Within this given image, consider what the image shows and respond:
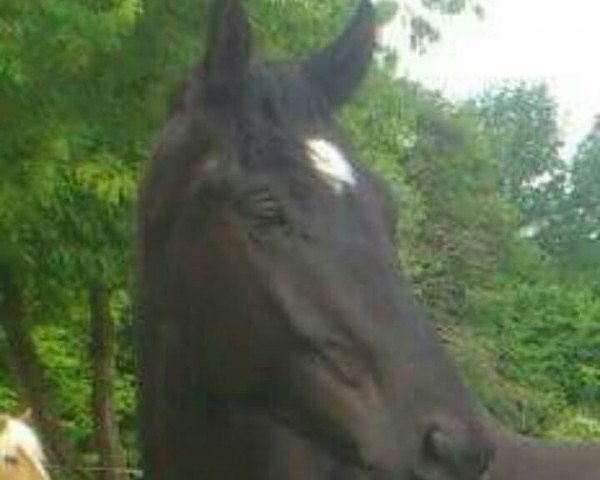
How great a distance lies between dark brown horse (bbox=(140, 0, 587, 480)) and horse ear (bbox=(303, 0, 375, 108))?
0.19 meters

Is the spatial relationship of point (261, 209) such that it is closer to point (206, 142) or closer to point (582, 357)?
point (206, 142)

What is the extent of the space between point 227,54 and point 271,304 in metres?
0.65

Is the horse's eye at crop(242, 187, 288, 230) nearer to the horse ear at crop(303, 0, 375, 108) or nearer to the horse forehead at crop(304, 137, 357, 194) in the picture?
the horse forehead at crop(304, 137, 357, 194)

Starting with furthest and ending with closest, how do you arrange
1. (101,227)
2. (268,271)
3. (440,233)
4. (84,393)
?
(440,233) < (84,393) < (101,227) < (268,271)

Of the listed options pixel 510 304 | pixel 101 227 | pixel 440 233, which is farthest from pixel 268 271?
pixel 510 304

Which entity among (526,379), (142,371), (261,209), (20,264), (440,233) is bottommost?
(142,371)

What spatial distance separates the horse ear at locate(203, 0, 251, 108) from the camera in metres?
4.17

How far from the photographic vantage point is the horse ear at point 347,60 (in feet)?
15.1

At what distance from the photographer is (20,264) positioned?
41.5 ft

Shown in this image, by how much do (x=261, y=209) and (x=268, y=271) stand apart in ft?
0.51

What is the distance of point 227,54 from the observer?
4219 millimetres

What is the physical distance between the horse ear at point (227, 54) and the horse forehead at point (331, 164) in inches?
9.2

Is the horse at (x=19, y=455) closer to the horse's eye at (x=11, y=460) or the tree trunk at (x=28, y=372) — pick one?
the horse's eye at (x=11, y=460)

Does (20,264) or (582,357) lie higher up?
(582,357)
